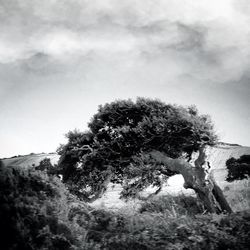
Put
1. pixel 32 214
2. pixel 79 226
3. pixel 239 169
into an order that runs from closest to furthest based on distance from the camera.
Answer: pixel 32 214
pixel 79 226
pixel 239 169

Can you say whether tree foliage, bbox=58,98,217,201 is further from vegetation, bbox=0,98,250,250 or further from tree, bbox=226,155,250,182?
tree, bbox=226,155,250,182

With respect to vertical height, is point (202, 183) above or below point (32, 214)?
below

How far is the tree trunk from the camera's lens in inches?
443

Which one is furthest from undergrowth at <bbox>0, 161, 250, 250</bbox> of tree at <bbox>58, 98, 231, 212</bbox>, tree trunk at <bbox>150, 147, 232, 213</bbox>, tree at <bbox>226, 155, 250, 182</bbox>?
tree at <bbox>226, 155, 250, 182</bbox>

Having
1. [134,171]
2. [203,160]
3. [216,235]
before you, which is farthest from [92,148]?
[216,235]

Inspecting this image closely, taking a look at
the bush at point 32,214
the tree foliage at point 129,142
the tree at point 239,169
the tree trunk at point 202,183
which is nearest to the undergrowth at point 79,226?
the bush at point 32,214

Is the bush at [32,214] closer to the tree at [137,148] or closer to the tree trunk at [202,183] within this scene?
the tree trunk at [202,183]

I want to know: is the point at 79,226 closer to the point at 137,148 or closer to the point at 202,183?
the point at 202,183

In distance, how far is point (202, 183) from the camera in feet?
39.3

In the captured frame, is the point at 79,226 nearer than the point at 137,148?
Yes

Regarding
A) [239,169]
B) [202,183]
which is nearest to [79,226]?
[202,183]

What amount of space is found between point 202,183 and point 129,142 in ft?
15.4

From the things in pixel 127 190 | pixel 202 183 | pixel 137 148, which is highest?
pixel 137 148

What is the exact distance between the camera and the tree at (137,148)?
1304cm
